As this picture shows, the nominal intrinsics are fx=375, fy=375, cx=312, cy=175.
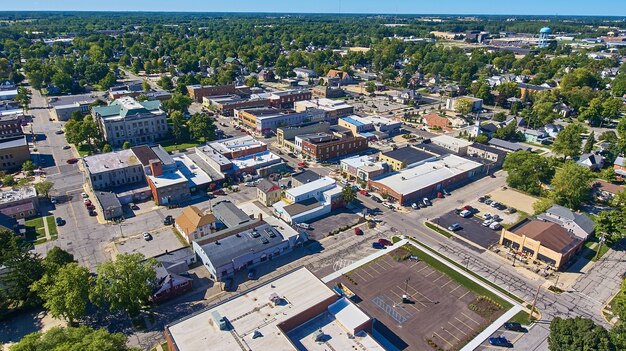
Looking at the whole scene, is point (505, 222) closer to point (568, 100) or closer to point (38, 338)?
point (38, 338)

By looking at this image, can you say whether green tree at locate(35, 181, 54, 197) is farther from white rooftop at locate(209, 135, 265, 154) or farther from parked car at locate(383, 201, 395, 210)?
parked car at locate(383, 201, 395, 210)

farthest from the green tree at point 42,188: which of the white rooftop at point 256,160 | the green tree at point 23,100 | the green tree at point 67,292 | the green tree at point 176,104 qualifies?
the green tree at point 23,100

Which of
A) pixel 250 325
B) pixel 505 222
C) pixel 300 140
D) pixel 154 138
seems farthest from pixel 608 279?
pixel 154 138

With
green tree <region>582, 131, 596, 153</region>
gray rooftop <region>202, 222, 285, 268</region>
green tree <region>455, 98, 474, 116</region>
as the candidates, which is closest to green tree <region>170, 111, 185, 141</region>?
gray rooftop <region>202, 222, 285, 268</region>

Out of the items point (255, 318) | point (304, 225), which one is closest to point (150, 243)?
point (304, 225)

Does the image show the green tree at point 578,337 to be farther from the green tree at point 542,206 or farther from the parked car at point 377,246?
the green tree at point 542,206

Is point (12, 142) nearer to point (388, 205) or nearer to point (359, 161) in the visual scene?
point (359, 161)
